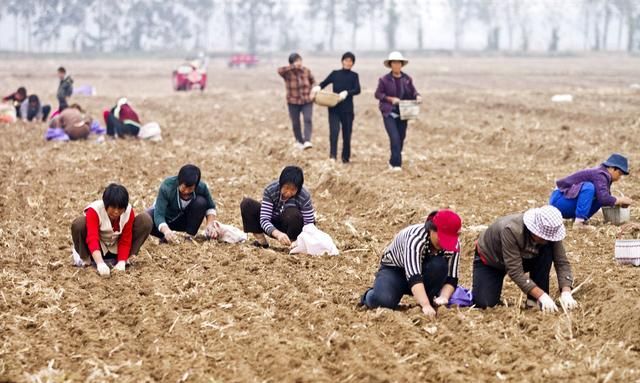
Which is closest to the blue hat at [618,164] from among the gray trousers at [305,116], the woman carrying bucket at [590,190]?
the woman carrying bucket at [590,190]

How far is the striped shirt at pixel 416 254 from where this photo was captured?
6.38 metres

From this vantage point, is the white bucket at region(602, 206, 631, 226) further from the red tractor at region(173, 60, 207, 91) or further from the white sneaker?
the red tractor at region(173, 60, 207, 91)

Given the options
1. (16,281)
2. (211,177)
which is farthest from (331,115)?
(16,281)

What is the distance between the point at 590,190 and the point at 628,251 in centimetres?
136

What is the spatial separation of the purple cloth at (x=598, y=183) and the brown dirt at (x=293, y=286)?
31 cm

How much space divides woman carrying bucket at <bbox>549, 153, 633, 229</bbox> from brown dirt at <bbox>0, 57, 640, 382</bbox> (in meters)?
0.25

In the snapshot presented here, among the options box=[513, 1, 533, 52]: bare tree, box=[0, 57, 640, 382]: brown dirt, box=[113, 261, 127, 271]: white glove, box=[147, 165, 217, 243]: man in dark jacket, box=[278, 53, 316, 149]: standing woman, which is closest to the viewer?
box=[0, 57, 640, 382]: brown dirt

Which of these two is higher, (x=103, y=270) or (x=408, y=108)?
(x=408, y=108)

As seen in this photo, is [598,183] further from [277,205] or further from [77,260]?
[77,260]

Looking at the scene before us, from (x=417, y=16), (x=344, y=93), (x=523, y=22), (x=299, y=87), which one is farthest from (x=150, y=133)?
(x=417, y=16)

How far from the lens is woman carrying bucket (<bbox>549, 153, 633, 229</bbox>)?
887 cm

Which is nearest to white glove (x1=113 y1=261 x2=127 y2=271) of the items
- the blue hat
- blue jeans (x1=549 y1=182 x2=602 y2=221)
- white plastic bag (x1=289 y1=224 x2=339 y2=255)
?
white plastic bag (x1=289 y1=224 x2=339 y2=255)

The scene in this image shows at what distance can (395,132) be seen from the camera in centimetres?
1284

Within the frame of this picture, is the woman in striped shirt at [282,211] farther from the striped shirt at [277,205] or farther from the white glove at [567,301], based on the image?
the white glove at [567,301]
